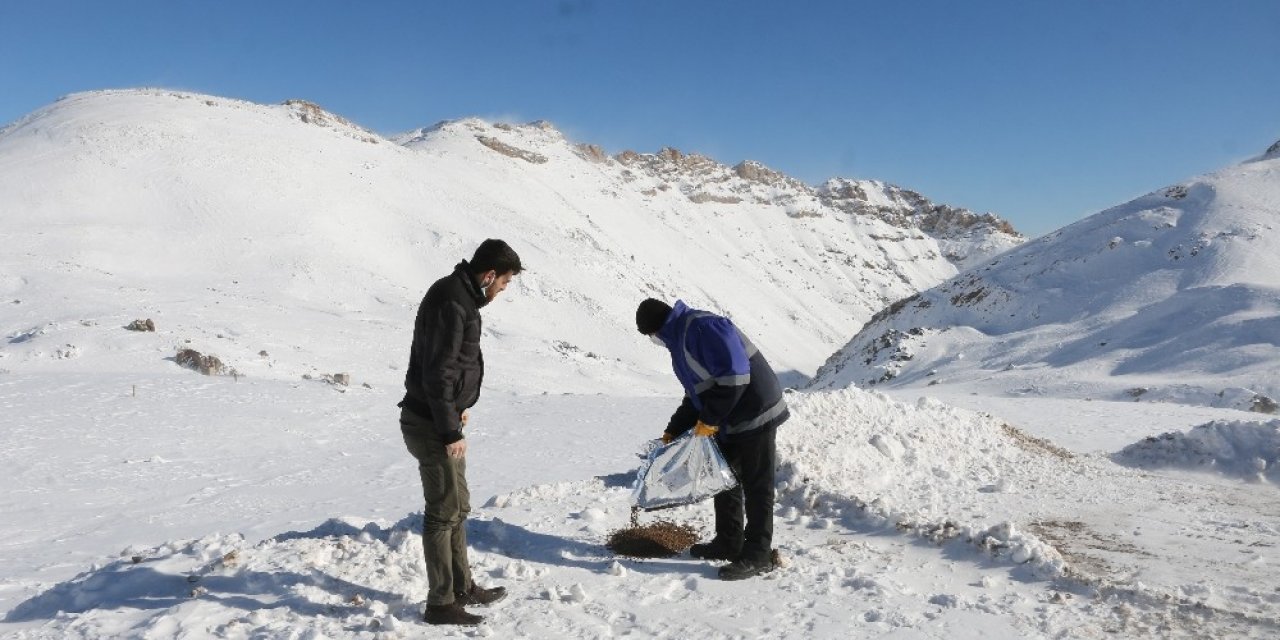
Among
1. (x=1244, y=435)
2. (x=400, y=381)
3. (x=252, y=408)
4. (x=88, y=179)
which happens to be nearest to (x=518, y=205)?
(x=88, y=179)

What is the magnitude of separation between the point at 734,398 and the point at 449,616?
2413 millimetres

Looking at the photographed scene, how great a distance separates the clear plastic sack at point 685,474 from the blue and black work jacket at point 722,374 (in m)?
0.22

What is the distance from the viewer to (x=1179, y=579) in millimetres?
5543

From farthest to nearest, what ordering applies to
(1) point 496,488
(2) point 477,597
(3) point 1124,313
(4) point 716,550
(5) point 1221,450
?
1. (3) point 1124,313
2. (1) point 496,488
3. (5) point 1221,450
4. (4) point 716,550
5. (2) point 477,597

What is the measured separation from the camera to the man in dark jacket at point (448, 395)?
4.48m

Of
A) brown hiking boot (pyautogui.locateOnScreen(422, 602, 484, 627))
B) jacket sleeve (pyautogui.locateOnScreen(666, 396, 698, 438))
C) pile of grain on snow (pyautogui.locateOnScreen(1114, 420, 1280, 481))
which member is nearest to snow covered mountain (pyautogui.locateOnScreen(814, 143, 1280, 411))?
pile of grain on snow (pyautogui.locateOnScreen(1114, 420, 1280, 481))

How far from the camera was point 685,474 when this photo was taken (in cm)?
573

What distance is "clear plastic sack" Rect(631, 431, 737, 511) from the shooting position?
5668 mm

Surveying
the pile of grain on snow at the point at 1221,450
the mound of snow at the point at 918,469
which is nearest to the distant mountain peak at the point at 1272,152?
the pile of grain on snow at the point at 1221,450

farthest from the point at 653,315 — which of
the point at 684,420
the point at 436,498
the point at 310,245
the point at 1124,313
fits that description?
the point at 310,245

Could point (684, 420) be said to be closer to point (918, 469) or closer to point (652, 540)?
point (652, 540)

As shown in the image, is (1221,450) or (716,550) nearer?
(716,550)

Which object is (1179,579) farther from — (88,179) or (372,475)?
(88,179)

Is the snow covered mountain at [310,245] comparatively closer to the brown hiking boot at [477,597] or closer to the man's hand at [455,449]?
the brown hiking boot at [477,597]
